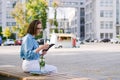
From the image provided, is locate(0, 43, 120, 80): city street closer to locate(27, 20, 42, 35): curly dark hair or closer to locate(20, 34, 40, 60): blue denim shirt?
locate(20, 34, 40, 60): blue denim shirt

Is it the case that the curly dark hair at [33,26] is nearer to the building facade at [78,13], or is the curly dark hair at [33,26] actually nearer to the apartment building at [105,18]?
the apartment building at [105,18]

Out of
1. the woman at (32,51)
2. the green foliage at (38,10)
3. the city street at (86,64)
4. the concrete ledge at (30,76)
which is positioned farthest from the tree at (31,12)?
the woman at (32,51)

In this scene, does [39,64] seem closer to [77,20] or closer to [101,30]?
[101,30]

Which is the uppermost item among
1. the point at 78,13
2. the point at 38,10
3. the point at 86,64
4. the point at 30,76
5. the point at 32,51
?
the point at 38,10

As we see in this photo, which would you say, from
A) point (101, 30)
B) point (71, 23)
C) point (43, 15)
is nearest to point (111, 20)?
point (101, 30)

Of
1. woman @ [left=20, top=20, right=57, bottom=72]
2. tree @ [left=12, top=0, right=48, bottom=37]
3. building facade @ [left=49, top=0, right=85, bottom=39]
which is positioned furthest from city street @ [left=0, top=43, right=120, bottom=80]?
building facade @ [left=49, top=0, right=85, bottom=39]

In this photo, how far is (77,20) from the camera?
160m

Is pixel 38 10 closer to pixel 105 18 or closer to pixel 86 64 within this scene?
pixel 86 64

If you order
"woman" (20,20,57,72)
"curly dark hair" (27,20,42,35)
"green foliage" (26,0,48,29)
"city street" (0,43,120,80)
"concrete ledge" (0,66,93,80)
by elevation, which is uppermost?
"green foliage" (26,0,48,29)

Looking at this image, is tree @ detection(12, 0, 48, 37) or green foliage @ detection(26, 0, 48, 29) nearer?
green foliage @ detection(26, 0, 48, 29)

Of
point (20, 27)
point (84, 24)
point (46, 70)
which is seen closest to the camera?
point (46, 70)

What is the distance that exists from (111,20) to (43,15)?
61.2m

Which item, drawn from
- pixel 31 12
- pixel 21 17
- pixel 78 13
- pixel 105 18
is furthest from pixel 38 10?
pixel 78 13

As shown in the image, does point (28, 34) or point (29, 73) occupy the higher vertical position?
point (28, 34)
